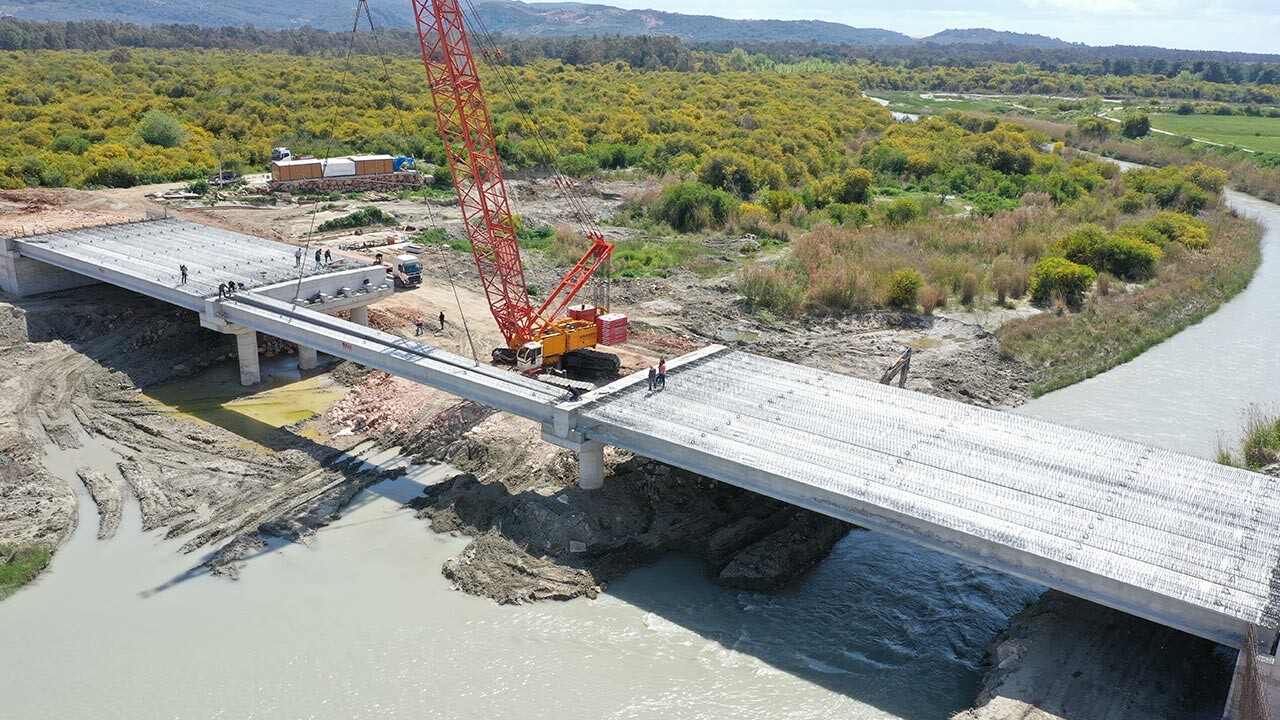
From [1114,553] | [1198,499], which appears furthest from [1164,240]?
[1114,553]

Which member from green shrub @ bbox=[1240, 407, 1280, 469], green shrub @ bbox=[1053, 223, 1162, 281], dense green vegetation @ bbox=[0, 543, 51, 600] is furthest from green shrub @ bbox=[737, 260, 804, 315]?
dense green vegetation @ bbox=[0, 543, 51, 600]

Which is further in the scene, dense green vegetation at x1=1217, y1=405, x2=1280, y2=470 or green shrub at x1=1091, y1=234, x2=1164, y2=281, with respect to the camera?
green shrub at x1=1091, y1=234, x2=1164, y2=281

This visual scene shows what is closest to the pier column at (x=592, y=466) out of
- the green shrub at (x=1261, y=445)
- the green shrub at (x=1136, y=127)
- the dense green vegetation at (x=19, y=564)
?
the dense green vegetation at (x=19, y=564)

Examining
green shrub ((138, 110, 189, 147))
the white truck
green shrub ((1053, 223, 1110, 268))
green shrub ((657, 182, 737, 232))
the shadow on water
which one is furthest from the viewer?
green shrub ((138, 110, 189, 147))

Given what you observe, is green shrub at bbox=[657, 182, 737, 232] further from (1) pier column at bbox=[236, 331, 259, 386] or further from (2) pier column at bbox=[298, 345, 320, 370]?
(1) pier column at bbox=[236, 331, 259, 386]

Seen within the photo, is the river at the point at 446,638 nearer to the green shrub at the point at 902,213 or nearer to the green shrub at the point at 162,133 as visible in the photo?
the green shrub at the point at 902,213

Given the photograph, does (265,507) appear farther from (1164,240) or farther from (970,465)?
(1164,240)

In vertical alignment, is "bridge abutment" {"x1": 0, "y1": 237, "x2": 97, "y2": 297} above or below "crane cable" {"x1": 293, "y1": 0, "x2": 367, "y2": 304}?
below
